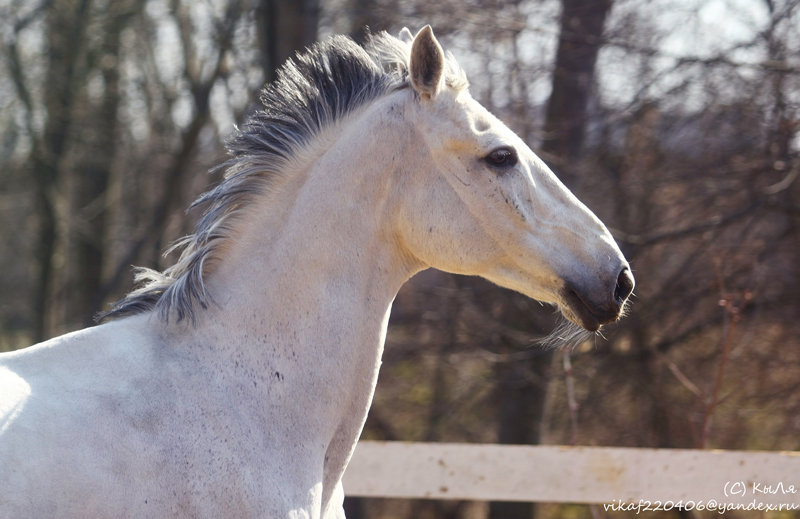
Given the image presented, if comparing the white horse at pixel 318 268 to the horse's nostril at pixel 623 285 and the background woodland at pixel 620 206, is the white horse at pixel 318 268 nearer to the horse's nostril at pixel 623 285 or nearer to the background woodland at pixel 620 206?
the horse's nostril at pixel 623 285

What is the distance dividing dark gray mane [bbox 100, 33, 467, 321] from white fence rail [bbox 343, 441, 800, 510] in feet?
8.02

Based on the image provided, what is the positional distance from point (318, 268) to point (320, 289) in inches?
2.5

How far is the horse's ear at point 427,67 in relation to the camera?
7.98 ft

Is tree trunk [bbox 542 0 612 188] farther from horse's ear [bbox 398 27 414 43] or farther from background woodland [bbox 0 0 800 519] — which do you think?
horse's ear [bbox 398 27 414 43]

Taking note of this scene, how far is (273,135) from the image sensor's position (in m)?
2.55

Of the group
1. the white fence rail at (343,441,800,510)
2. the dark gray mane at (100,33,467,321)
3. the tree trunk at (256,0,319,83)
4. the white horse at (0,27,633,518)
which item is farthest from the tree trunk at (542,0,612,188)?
the white horse at (0,27,633,518)

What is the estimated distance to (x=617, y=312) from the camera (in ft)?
7.91

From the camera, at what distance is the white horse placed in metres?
2.20

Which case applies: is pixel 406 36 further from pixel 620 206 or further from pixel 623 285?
pixel 620 206

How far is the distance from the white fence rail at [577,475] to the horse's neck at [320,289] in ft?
7.68

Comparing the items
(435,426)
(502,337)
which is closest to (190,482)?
(502,337)

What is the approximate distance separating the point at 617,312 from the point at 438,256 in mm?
563

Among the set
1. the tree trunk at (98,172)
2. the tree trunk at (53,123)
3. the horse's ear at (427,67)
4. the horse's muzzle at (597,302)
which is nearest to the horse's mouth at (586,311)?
the horse's muzzle at (597,302)

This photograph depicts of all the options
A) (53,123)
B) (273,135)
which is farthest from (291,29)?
(273,135)
